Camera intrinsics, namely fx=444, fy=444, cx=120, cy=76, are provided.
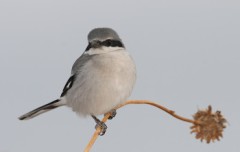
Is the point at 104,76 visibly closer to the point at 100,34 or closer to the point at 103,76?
the point at 103,76

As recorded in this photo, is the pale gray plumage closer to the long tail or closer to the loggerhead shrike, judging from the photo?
the loggerhead shrike

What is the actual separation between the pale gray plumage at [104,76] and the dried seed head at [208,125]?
1.29m

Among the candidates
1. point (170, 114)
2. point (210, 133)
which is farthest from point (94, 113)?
point (210, 133)

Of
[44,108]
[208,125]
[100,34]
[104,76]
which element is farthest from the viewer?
[44,108]

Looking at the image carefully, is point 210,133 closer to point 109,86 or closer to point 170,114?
point 170,114

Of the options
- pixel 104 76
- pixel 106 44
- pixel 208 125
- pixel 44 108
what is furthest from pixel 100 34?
pixel 208 125

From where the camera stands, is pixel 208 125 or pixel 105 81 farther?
pixel 105 81

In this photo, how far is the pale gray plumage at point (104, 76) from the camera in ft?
15.6

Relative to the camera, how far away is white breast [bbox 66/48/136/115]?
4.78m

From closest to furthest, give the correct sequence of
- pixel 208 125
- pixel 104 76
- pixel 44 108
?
pixel 208 125 → pixel 104 76 → pixel 44 108

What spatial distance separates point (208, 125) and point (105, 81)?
4.87 feet

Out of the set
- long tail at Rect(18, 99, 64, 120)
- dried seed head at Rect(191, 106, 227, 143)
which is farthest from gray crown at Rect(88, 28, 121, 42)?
dried seed head at Rect(191, 106, 227, 143)

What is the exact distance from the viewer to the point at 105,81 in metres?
4.78

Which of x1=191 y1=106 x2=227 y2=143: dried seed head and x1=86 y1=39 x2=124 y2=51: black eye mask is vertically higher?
x1=86 y1=39 x2=124 y2=51: black eye mask
